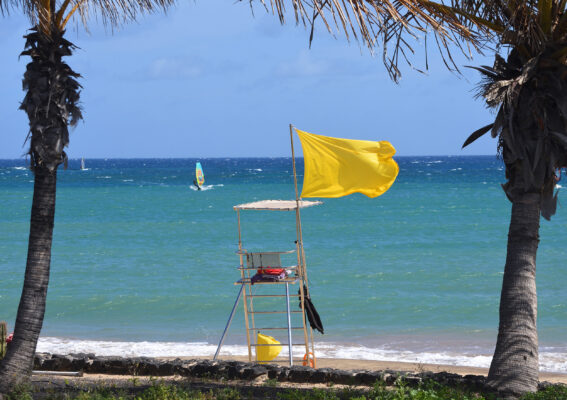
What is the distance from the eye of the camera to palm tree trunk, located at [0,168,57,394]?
7715 mm

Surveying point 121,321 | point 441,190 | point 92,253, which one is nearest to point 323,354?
point 121,321

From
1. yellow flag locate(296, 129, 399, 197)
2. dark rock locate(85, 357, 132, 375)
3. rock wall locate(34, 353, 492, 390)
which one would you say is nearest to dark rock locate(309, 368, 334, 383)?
rock wall locate(34, 353, 492, 390)

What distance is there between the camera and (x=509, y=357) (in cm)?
832

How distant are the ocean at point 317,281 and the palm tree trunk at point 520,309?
4.92 metres

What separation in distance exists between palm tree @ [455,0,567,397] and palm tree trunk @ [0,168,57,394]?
477 cm

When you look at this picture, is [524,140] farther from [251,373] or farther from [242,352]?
[242,352]

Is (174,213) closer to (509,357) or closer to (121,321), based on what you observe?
(121,321)

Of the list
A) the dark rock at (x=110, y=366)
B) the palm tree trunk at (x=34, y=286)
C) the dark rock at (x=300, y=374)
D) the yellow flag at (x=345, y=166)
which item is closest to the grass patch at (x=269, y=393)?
the palm tree trunk at (x=34, y=286)

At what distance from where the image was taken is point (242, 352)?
14.1 m

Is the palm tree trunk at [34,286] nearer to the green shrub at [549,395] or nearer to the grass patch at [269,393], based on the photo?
the grass patch at [269,393]

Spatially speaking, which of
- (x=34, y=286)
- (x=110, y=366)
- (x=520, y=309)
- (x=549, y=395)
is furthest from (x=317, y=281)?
(x=34, y=286)

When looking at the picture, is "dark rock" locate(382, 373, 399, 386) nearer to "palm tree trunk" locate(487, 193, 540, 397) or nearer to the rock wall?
the rock wall

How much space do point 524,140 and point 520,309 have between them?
194 cm

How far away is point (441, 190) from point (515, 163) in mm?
66429
